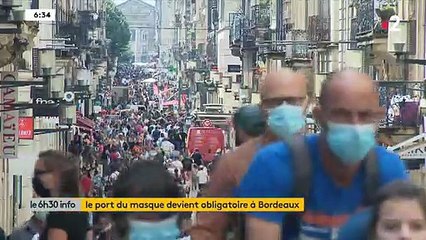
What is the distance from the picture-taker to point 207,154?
39688mm

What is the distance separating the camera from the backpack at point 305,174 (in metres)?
4.69

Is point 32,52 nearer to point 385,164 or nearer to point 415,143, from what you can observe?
point 415,143

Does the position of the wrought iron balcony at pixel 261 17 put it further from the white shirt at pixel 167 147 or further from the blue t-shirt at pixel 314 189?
the blue t-shirt at pixel 314 189

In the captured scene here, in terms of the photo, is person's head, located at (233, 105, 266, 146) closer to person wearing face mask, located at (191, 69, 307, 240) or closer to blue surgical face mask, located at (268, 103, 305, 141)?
person wearing face mask, located at (191, 69, 307, 240)

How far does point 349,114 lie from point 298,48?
34085 millimetres

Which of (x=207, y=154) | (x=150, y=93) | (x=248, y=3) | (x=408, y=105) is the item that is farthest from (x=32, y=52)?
(x=150, y=93)

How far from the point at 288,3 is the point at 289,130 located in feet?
148

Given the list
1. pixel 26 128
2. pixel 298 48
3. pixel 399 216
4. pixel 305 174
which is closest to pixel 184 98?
pixel 298 48

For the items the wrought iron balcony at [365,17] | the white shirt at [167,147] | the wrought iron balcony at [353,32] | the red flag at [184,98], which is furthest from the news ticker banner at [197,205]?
the red flag at [184,98]

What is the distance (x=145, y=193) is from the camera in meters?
4.95

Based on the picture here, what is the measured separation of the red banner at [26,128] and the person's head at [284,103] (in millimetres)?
19162

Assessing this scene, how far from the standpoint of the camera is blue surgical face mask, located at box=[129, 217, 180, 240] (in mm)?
4852

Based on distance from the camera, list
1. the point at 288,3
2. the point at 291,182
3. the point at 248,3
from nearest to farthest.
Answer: the point at 291,182 < the point at 288,3 < the point at 248,3

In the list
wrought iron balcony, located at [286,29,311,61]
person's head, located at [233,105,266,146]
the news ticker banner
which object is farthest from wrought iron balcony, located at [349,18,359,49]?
the news ticker banner
